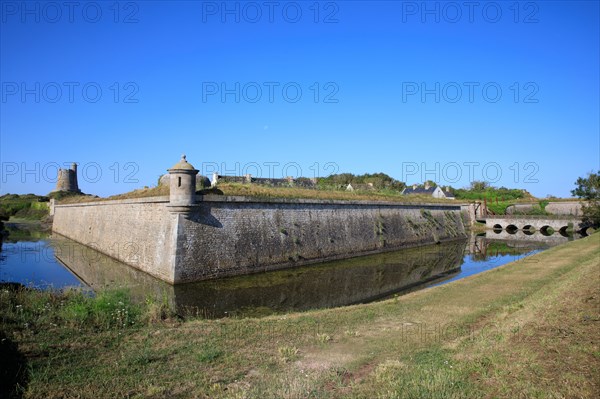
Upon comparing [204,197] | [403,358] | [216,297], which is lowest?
[216,297]

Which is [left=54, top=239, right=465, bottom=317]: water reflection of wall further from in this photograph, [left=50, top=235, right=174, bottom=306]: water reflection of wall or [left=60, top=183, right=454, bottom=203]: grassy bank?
[left=60, top=183, right=454, bottom=203]: grassy bank

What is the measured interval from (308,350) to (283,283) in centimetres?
930

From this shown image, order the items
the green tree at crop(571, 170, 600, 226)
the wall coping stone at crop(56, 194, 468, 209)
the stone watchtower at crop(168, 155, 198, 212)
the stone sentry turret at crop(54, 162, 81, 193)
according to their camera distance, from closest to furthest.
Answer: the stone watchtower at crop(168, 155, 198, 212), the wall coping stone at crop(56, 194, 468, 209), the green tree at crop(571, 170, 600, 226), the stone sentry turret at crop(54, 162, 81, 193)

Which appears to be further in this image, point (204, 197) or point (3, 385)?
A: point (204, 197)

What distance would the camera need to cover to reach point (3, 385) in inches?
175

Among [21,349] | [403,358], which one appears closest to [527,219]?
[403,358]

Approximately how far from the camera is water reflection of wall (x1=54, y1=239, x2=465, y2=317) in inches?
484

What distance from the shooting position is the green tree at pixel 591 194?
35225 millimetres

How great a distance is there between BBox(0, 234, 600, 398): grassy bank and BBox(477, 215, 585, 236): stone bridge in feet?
124

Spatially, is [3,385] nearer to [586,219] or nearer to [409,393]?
[409,393]

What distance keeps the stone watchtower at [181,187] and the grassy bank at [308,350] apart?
7.10 metres

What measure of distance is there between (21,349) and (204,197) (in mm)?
10755

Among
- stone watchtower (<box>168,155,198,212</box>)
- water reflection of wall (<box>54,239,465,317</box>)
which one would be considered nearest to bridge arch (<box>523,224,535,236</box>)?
water reflection of wall (<box>54,239,465,317</box>)

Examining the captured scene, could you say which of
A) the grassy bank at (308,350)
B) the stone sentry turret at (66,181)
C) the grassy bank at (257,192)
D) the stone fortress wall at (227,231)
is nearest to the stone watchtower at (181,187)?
the stone fortress wall at (227,231)
